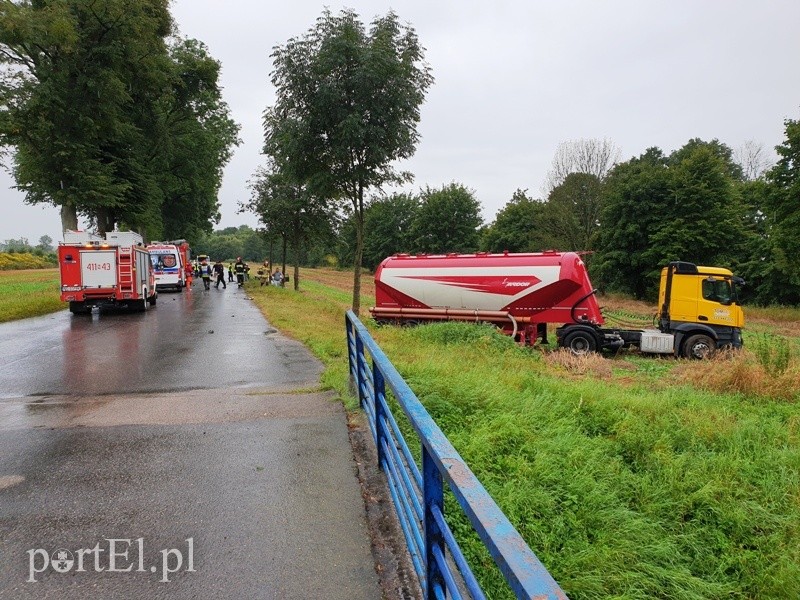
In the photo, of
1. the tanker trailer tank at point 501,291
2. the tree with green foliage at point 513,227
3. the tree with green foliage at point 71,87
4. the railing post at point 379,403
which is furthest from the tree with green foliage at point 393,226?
the railing post at point 379,403

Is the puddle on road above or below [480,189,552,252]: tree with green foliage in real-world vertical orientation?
below

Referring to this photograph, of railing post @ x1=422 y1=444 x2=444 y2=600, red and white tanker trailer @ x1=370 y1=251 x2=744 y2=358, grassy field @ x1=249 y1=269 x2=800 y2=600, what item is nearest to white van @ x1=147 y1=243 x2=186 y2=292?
red and white tanker trailer @ x1=370 y1=251 x2=744 y2=358

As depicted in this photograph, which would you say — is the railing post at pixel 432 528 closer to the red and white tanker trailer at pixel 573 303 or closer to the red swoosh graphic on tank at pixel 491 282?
the red and white tanker trailer at pixel 573 303

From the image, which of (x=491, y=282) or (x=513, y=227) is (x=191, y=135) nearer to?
(x=491, y=282)

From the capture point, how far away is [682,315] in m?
14.9

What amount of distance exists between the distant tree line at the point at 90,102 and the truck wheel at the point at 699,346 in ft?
75.6

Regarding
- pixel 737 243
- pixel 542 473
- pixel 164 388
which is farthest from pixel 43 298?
pixel 737 243

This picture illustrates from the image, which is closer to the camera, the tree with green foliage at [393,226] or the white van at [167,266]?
the white van at [167,266]

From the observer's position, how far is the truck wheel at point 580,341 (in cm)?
1465

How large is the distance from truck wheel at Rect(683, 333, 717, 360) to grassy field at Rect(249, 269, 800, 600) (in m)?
6.01

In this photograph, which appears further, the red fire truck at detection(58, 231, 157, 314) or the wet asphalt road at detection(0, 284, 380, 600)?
the red fire truck at detection(58, 231, 157, 314)

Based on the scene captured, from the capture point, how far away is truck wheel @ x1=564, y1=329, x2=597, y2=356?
14.6 metres

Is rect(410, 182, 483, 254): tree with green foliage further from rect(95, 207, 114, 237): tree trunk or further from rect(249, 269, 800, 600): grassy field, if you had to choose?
rect(249, 269, 800, 600): grassy field

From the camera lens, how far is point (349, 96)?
14.6 m
